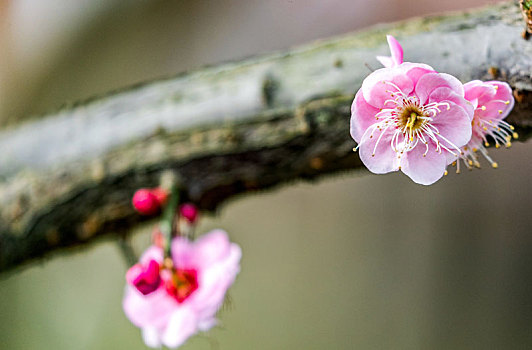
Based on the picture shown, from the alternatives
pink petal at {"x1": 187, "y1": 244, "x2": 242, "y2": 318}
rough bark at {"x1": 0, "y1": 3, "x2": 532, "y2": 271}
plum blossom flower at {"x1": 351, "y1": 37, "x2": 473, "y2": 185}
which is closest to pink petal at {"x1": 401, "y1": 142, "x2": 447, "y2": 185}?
plum blossom flower at {"x1": 351, "y1": 37, "x2": 473, "y2": 185}

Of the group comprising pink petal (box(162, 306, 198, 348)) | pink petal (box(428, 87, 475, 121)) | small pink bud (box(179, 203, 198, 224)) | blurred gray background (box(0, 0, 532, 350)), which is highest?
blurred gray background (box(0, 0, 532, 350))

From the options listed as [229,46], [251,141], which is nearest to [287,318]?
[229,46]

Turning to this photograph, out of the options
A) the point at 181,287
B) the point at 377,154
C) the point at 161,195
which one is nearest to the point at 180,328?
the point at 181,287

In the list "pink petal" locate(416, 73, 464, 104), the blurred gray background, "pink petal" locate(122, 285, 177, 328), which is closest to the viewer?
"pink petal" locate(416, 73, 464, 104)

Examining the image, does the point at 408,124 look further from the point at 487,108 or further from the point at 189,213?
the point at 189,213

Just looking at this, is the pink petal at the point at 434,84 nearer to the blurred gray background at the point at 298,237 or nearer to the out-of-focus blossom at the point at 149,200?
the out-of-focus blossom at the point at 149,200

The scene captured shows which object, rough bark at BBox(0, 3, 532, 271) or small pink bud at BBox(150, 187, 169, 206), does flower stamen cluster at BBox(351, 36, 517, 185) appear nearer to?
rough bark at BBox(0, 3, 532, 271)

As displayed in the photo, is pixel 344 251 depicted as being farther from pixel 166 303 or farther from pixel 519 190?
pixel 166 303

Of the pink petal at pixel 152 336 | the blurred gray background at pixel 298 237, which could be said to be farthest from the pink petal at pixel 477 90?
the blurred gray background at pixel 298 237
